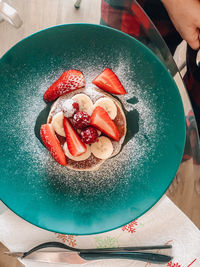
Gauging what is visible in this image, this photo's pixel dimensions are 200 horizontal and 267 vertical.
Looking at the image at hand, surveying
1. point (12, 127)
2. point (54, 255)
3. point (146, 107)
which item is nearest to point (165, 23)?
point (146, 107)

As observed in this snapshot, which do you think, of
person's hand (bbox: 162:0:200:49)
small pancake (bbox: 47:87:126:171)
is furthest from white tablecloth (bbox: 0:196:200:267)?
person's hand (bbox: 162:0:200:49)

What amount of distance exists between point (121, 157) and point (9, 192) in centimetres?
42

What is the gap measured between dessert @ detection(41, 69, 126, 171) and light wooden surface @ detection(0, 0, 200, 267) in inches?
9.3

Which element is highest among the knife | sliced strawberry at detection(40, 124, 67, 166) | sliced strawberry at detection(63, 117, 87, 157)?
sliced strawberry at detection(63, 117, 87, 157)

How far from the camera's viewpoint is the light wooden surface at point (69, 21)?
1.08 m

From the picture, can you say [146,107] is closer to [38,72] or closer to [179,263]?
[38,72]

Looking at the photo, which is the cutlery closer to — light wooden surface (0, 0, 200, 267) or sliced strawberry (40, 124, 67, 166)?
light wooden surface (0, 0, 200, 267)

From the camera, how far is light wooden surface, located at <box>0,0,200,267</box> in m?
1.08

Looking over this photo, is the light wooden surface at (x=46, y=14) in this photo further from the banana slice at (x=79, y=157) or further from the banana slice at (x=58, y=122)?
the banana slice at (x=79, y=157)

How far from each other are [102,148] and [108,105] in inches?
6.3

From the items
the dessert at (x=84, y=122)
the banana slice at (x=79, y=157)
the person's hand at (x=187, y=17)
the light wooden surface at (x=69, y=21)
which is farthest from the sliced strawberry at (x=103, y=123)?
the person's hand at (x=187, y=17)

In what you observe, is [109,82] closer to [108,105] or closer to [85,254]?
[108,105]

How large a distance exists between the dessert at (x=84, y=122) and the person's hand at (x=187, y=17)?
306 mm

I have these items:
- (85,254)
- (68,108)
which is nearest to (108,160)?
(68,108)
